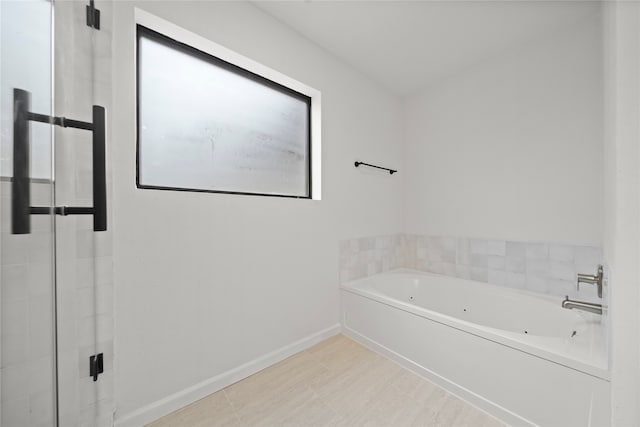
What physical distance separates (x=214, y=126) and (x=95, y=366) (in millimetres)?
1347

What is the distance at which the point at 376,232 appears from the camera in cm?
255

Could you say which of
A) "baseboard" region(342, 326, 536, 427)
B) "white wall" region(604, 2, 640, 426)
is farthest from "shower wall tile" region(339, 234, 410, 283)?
"white wall" region(604, 2, 640, 426)

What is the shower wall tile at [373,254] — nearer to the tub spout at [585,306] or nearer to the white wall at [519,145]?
the white wall at [519,145]

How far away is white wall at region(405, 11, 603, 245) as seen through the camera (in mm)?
1780

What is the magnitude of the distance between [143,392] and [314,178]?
1.67 metres

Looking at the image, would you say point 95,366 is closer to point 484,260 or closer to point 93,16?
point 93,16

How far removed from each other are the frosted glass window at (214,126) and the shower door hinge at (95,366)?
2.62 ft

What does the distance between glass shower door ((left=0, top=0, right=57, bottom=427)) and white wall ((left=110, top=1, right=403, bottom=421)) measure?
0.96 ft

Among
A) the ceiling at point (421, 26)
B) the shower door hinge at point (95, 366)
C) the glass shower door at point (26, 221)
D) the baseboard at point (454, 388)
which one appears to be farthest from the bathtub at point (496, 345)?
the ceiling at point (421, 26)

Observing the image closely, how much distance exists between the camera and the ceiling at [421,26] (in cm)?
164

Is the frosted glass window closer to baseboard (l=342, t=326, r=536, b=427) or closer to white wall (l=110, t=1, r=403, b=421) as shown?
white wall (l=110, t=1, r=403, b=421)

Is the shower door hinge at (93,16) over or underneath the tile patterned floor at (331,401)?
over

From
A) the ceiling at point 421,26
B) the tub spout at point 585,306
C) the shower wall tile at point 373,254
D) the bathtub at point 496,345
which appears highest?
the ceiling at point 421,26

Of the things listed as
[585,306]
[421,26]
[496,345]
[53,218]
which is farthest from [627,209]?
[53,218]
